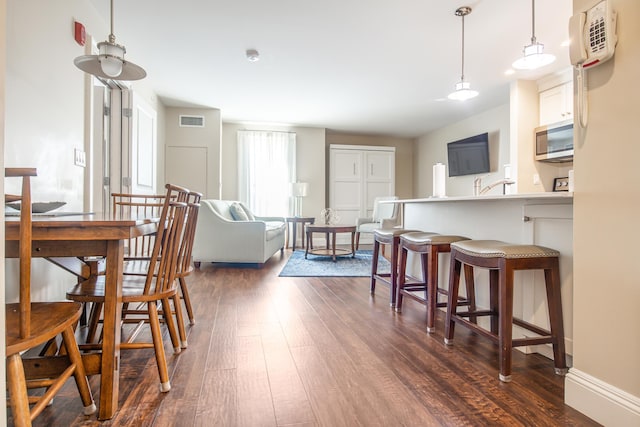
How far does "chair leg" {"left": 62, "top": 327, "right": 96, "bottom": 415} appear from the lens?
1.19 meters

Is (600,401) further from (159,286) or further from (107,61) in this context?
(107,61)

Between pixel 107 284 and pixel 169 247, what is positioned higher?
pixel 169 247

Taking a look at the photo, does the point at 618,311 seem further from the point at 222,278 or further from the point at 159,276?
the point at 222,278

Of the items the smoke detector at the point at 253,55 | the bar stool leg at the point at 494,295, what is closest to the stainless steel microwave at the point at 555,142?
the bar stool leg at the point at 494,295

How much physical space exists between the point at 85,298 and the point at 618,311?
6.76 ft

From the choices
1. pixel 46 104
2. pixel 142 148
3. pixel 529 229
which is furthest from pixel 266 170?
pixel 529 229

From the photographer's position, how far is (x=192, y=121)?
5695 millimetres

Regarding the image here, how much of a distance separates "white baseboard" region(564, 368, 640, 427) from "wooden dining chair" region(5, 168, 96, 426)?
184cm

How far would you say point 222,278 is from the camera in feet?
12.2

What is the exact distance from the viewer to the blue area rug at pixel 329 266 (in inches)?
156

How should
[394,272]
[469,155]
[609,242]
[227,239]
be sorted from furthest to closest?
[469,155], [227,239], [394,272], [609,242]

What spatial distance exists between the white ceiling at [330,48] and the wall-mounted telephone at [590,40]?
1.74m

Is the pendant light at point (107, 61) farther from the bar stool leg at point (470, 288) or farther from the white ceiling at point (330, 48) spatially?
the bar stool leg at point (470, 288)

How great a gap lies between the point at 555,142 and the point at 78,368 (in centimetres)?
501
